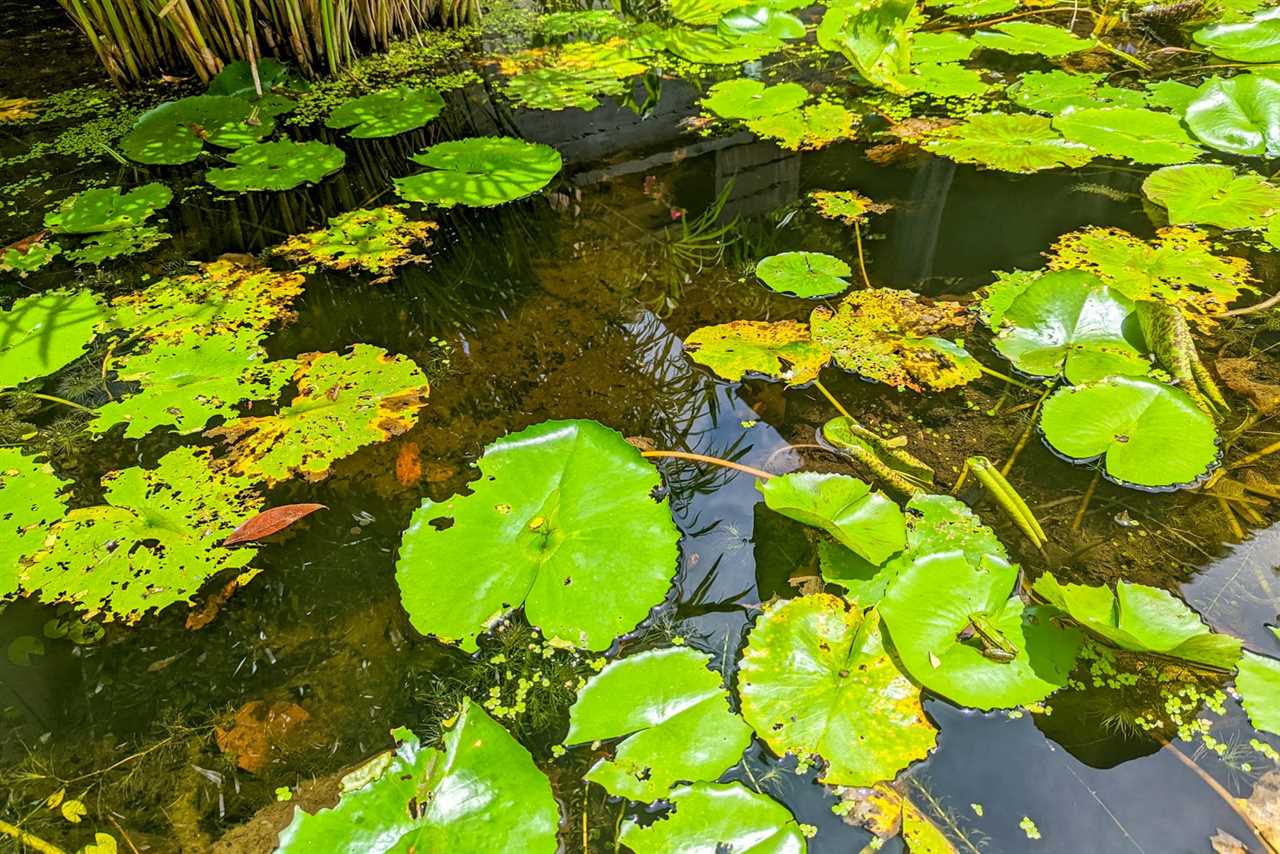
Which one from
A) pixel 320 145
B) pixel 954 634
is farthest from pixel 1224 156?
pixel 320 145

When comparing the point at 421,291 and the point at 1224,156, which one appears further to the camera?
the point at 1224,156

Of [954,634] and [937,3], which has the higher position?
[937,3]

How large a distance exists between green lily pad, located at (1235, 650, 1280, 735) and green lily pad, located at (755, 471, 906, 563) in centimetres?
49

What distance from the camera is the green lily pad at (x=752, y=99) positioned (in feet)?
8.56

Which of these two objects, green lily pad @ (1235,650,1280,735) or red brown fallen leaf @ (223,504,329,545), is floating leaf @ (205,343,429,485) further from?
green lily pad @ (1235,650,1280,735)

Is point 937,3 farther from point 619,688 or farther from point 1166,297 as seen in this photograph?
point 619,688

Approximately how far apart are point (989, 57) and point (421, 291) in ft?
8.88

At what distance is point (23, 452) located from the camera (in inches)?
59.7

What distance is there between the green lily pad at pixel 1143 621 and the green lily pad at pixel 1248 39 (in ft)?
9.74

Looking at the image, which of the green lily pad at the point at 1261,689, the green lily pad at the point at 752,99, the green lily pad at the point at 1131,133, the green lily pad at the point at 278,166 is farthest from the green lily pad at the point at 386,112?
the green lily pad at the point at 1261,689

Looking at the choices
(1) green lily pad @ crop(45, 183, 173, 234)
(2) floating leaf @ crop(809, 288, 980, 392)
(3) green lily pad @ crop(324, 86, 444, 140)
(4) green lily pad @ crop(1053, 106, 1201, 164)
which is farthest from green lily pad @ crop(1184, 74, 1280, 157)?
(1) green lily pad @ crop(45, 183, 173, 234)

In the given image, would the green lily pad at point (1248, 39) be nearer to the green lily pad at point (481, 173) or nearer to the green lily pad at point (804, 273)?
the green lily pad at point (804, 273)

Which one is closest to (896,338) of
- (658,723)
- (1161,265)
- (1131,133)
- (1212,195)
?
(1161,265)

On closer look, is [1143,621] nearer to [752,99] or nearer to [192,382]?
[192,382]
